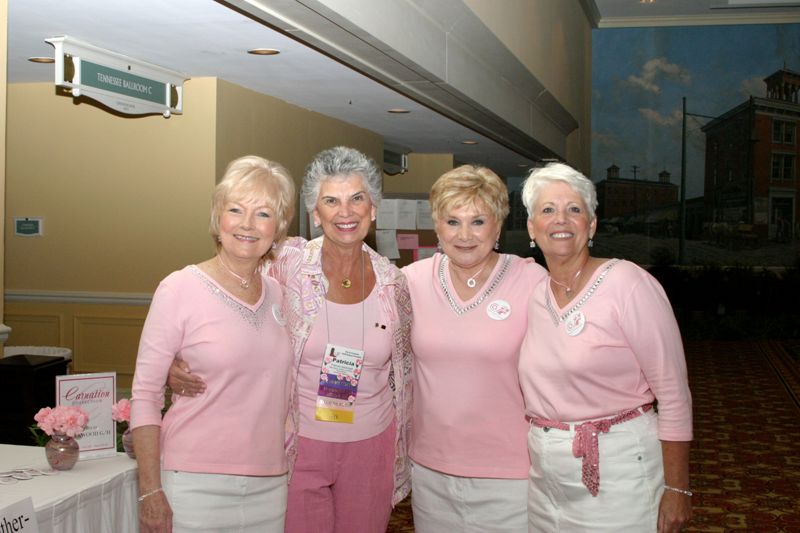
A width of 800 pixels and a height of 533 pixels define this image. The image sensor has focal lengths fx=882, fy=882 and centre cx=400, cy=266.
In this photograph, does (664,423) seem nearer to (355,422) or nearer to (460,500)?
(460,500)

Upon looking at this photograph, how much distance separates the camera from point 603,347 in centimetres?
248

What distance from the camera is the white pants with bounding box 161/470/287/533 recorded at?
2.33 meters

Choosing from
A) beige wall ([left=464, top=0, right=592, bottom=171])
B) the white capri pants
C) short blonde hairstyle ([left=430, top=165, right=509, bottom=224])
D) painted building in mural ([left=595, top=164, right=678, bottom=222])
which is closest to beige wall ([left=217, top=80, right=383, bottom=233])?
beige wall ([left=464, top=0, right=592, bottom=171])

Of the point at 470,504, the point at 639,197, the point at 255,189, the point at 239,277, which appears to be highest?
the point at 639,197

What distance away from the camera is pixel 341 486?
110 inches

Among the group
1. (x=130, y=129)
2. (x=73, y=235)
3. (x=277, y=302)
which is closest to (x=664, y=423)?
(x=277, y=302)

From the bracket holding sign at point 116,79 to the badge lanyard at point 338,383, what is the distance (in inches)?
136

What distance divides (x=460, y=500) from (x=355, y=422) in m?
0.41

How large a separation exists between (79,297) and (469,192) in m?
5.52

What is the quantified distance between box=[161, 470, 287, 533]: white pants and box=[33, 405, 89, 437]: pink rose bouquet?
56 cm

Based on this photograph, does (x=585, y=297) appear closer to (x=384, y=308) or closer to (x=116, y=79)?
(x=384, y=308)

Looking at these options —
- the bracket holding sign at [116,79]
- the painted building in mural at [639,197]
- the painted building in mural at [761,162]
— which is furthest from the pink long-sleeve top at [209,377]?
the painted building in mural at [761,162]

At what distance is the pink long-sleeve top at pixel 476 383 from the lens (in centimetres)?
271

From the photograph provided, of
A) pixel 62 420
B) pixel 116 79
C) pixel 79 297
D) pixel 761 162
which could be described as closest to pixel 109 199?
pixel 79 297
